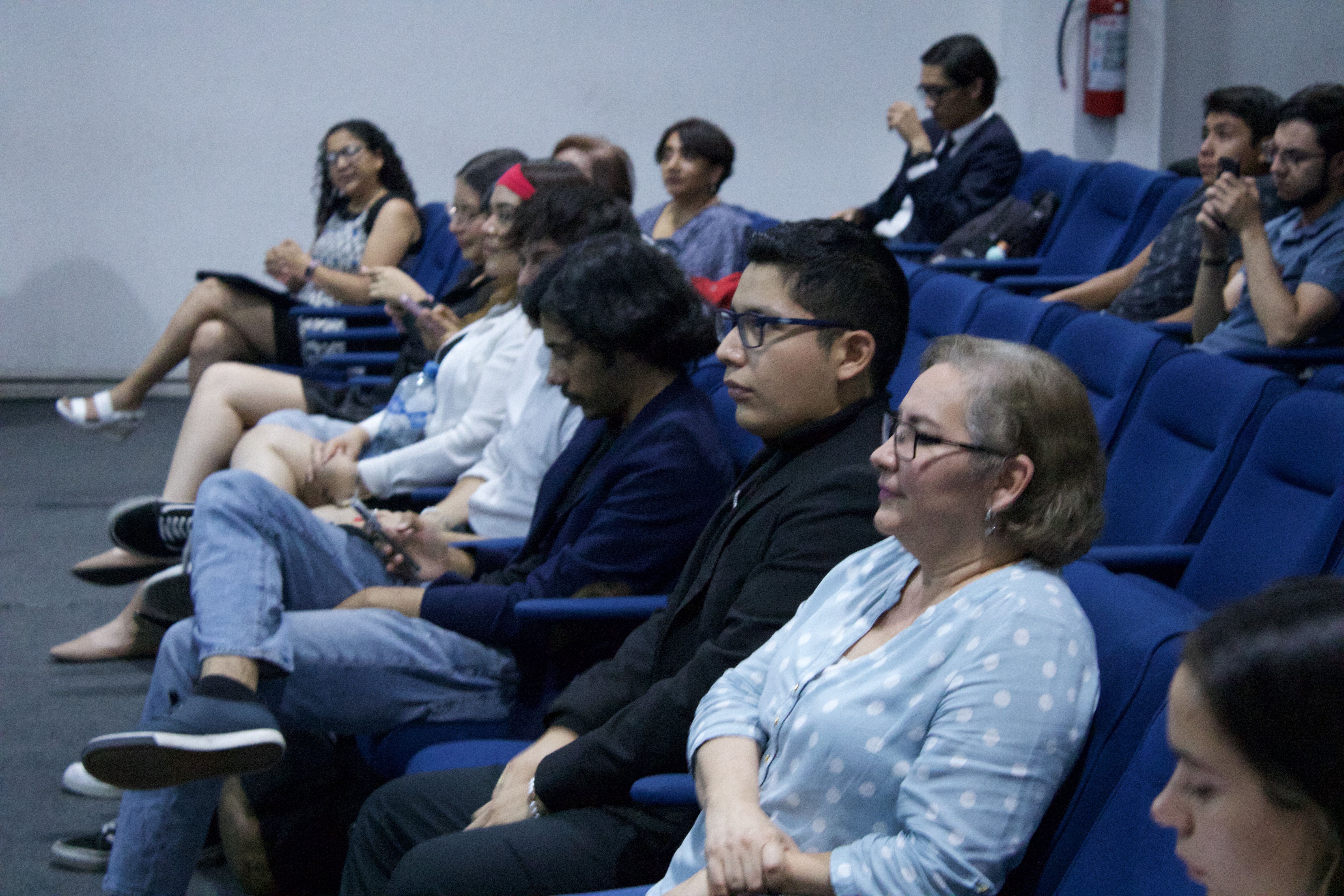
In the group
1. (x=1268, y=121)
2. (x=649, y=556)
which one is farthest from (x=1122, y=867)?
(x=1268, y=121)

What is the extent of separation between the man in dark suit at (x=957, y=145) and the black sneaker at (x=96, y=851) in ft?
9.87

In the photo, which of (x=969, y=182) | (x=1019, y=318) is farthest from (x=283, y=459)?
(x=969, y=182)

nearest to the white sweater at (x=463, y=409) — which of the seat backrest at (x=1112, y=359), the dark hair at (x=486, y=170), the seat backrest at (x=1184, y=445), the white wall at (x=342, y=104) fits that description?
the dark hair at (x=486, y=170)

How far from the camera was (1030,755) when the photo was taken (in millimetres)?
960

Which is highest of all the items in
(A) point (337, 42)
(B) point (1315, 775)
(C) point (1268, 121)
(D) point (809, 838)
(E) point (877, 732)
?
(A) point (337, 42)

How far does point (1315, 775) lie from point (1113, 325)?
1605mm

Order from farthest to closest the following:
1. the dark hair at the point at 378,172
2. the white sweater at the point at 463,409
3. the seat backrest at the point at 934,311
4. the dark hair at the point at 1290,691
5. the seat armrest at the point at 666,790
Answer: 1. the dark hair at the point at 378,172
2. the seat backrest at the point at 934,311
3. the white sweater at the point at 463,409
4. the seat armrest at the point at 666,790
5. the dark hair at the point at 1290,691

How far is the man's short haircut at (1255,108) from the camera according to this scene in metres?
3.07

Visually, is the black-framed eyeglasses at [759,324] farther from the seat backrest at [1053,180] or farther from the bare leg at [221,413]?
the seat backrest at [1053,180]

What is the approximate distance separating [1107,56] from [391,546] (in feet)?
12.6

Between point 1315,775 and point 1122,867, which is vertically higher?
point 1315,775

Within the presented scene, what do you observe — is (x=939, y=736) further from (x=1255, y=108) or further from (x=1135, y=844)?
(x=1255, y=108)

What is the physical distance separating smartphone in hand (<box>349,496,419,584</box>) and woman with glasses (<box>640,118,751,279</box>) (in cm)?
163

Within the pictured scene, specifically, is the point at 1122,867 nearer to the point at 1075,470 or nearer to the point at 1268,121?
the point at 1075,470
